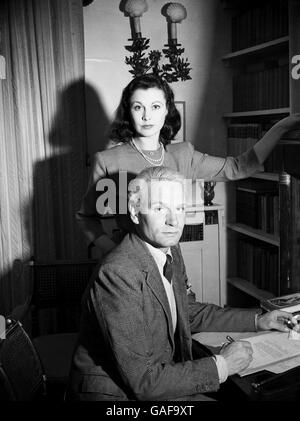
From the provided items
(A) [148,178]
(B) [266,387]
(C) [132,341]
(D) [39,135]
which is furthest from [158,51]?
(B) [266,387]

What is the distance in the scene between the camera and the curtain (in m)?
3.00

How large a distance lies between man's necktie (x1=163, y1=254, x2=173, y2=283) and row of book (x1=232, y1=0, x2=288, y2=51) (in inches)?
84.1

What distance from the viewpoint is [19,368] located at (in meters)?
1.50

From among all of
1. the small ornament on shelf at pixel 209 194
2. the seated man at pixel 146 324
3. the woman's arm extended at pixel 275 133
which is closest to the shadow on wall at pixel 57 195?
the small ornament on shelf at pixel 209 194

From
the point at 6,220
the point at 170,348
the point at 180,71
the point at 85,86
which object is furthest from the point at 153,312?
the point at 180,71

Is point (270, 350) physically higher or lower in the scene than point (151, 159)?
lower

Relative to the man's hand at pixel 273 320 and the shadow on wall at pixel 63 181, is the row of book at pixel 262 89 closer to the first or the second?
the shadow on wall at pixel 63 181

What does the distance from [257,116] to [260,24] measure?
2.19ft

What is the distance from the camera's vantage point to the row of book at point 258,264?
3.34 m

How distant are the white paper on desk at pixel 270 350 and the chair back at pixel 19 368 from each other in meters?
0.65

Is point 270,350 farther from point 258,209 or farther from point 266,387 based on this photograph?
point 258,209

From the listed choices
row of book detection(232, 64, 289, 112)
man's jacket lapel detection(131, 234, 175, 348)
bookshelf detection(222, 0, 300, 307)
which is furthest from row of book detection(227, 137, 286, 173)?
man's jacket lapel detection(131, 234, 175, 348)

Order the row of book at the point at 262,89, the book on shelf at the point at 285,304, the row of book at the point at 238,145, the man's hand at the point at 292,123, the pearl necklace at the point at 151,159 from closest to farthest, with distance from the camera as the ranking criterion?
the book on shelf at the point at 285,304 < the man's hand at the point at 292,123 < the pearl necklace at the point at 151,159 < the row of book at the point at 262,89 < the row of book at the point at 238,145

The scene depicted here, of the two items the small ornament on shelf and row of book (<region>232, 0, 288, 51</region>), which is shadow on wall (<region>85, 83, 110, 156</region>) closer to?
the small ornament on shelf
